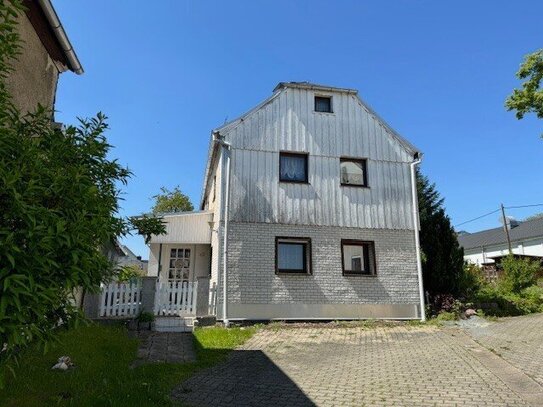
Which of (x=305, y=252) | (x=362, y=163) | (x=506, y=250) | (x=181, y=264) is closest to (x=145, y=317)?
(x=181, y=264)

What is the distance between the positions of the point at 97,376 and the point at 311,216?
8.77m

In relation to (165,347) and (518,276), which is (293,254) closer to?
(165,347)

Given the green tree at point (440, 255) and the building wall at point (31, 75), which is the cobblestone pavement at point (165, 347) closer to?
the building wall at point (31, 75)

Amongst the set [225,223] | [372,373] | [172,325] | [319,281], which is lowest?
[372,373]

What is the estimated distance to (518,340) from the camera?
32.4 feet

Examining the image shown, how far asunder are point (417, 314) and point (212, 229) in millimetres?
7848

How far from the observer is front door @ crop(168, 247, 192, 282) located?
16391 mm

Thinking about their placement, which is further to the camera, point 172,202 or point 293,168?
point 172,202

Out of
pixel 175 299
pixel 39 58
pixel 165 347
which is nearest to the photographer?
pixel 39 58

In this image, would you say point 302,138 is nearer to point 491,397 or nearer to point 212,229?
point 212,229

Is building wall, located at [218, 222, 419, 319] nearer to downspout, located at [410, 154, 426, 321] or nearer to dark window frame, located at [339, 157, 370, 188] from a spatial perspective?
downspout, located at [410, 154, 426, 321]

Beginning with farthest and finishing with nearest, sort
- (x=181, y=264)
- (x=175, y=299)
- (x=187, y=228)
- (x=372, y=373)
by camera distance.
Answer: (x=181, y=264), (x=187, y=228), (x=175, y=299), (x=372, y=373)

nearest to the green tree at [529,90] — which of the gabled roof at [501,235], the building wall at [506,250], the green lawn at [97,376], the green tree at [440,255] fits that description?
the green tree at [440,255]

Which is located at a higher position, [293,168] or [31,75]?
[293,168]
